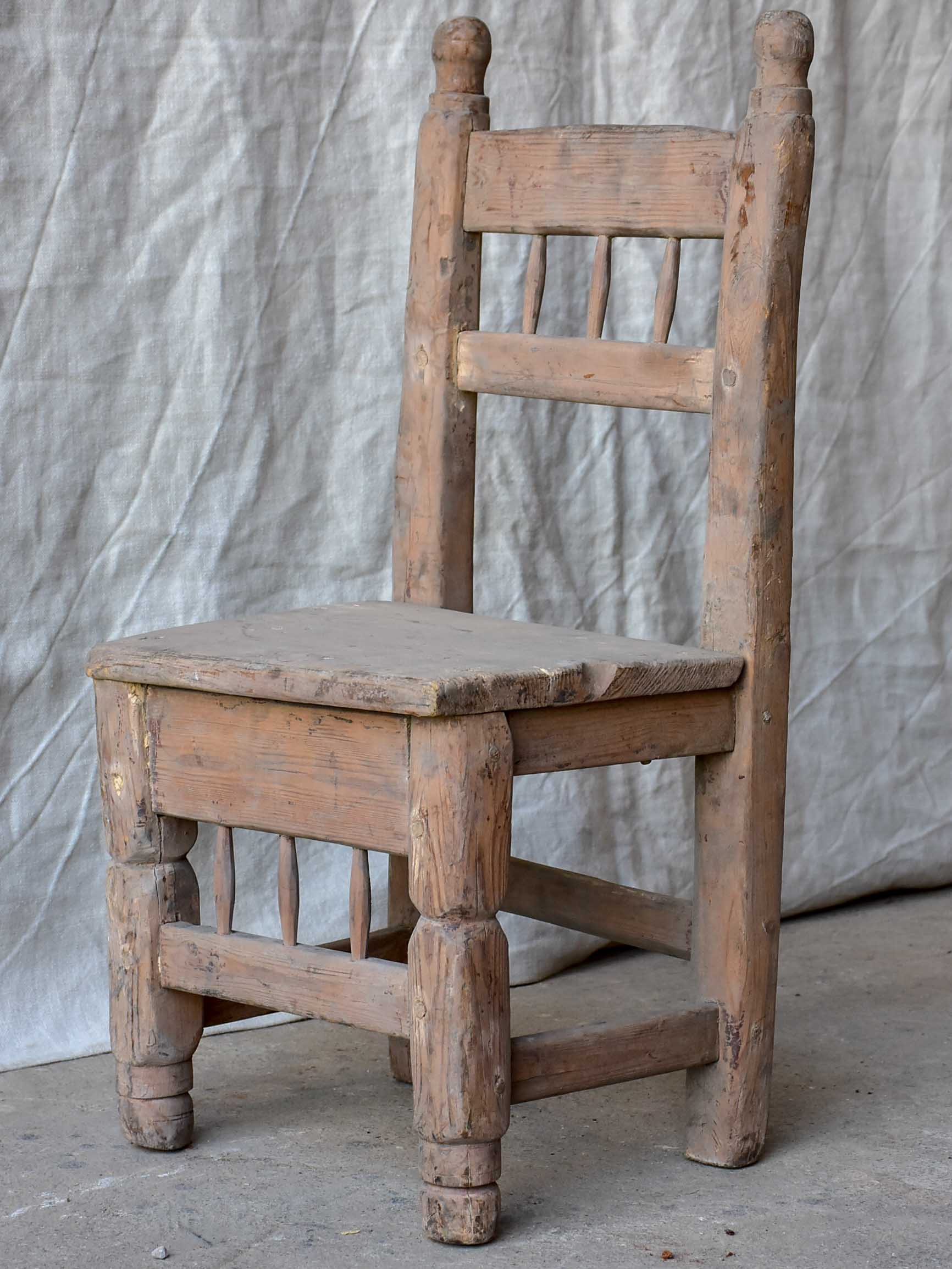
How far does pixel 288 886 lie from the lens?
154 cm

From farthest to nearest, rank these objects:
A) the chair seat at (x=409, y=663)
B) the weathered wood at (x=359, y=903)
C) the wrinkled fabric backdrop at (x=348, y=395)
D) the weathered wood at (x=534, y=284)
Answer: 1. the wrinkled fabric backdrop at (x=348, y=395)
2. the weathered wood at (x=534, y=284)
3. the weathered wood at (x=359, y=903)
4. the chair seat at (x=409, y=663)

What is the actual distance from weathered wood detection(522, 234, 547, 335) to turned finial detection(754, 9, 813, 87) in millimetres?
277

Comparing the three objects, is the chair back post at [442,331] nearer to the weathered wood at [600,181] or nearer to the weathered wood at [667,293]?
the weathered wood at [600,181]

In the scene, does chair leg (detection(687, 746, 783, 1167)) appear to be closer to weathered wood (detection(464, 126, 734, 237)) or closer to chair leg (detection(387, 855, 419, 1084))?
chair leg (detection(387, 855, 419, 1084))

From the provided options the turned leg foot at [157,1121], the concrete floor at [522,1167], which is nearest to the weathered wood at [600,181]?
the concrete floor at [522,1167]

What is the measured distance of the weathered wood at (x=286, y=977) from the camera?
1.48m

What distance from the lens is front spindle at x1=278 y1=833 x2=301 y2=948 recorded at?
1536 mm

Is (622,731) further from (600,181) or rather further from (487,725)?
(600,181)

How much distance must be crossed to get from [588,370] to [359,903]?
52 cm

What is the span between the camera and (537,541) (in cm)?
226

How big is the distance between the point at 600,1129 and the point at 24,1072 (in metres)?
0.61

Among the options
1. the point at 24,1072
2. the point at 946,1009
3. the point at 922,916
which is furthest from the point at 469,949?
the point at 922,916

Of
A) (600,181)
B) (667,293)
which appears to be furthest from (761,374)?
(600,181)

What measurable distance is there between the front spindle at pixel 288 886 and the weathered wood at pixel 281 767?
1.2 inches
